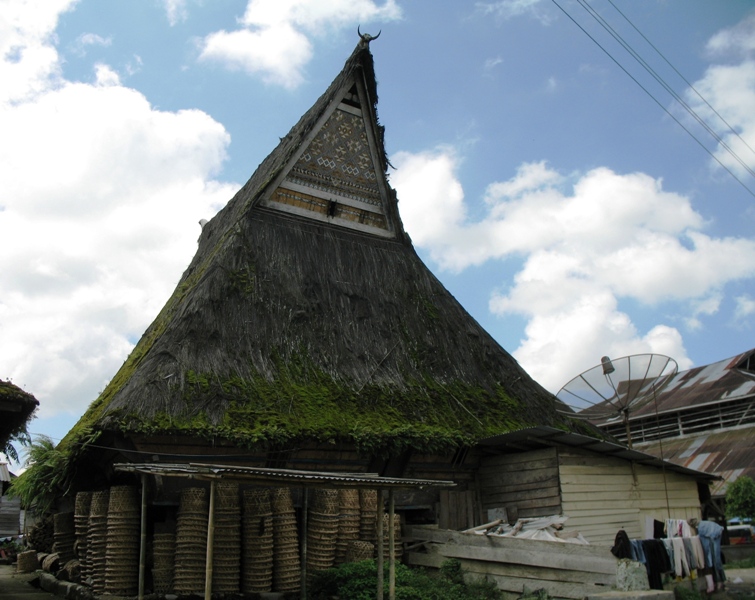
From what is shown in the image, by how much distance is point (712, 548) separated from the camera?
10.9 meters

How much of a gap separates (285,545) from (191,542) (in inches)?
53.8

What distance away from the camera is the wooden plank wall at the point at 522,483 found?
1193cm

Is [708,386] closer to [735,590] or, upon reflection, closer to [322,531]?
[735,590]

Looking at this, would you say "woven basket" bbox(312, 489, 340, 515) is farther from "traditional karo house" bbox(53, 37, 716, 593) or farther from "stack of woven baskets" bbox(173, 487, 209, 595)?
"stack of woven baskets" bbox(173, 487, 209, 595)

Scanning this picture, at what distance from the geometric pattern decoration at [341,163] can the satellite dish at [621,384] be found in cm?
647

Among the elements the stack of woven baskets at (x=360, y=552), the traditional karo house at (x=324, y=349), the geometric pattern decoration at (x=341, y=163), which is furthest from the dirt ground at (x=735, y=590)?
the geometric pattern decoration at (x=341, y=163)

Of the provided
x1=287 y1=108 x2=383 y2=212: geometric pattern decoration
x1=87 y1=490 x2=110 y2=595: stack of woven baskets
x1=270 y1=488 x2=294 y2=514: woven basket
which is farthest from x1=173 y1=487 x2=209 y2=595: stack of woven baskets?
x1=287 y1=108 x2=383 y2=212: geometric pattern decoration

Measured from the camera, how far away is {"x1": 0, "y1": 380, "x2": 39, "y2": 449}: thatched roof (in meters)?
8.27

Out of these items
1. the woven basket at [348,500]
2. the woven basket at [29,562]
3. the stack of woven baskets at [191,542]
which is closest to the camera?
the stack of woven baskets at [191,542]

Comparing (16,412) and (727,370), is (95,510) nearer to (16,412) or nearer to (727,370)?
(16,412)

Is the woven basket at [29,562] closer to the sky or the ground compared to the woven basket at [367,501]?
closer to the ground

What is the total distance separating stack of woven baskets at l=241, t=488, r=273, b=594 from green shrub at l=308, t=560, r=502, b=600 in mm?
726

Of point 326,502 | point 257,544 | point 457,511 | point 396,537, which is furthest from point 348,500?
point 457,511

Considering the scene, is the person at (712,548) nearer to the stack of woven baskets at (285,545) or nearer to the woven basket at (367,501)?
the woven basket at (367,501)
